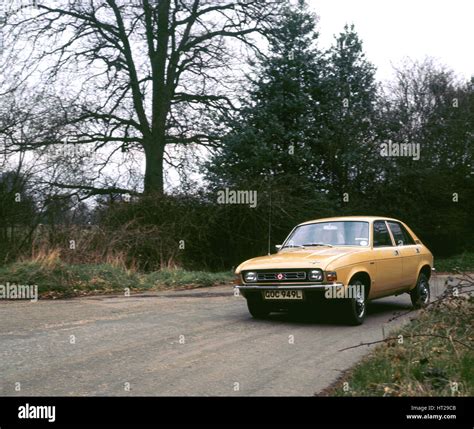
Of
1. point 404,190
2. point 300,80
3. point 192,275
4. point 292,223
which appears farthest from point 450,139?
point 192,275

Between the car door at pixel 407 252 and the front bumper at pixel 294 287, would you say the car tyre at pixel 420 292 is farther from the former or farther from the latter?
the front bumper at pixel 294 287

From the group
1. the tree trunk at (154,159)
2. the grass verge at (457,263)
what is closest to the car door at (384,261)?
the grass verge at (457,263)

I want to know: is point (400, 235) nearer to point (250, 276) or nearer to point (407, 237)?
point (407, 237)

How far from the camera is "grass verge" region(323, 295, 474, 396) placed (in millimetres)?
5141

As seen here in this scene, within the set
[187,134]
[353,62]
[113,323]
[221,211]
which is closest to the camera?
[113,323]

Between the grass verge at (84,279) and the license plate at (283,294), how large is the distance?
5569 mm

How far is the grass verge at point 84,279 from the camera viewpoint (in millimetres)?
12906

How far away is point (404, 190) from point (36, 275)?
1594 cm

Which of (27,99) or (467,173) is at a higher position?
(27,99)

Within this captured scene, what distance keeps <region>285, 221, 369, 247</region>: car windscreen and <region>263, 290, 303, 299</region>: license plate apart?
1.50 m

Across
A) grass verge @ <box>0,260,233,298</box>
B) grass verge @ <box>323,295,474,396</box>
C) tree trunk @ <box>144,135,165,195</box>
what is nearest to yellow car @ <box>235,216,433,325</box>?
grass verge @ <box>323,295,474,396</box>
